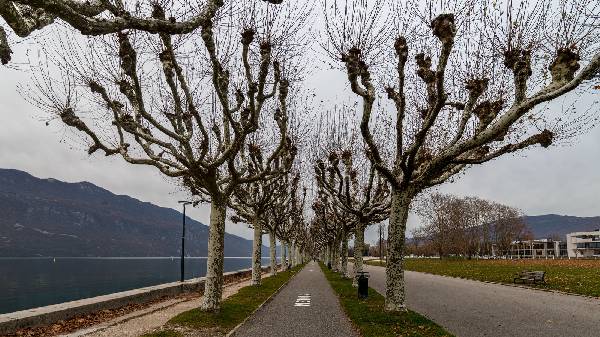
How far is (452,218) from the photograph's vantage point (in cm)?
9531

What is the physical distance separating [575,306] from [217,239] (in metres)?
14.7

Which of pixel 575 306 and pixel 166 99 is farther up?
pixel 166 99

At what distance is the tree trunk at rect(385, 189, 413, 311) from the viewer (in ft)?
55.2

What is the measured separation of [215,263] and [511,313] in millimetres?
11311

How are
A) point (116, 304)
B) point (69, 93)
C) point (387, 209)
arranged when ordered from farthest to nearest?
point (387, 209) → point (116, 304) → point (69, 93)

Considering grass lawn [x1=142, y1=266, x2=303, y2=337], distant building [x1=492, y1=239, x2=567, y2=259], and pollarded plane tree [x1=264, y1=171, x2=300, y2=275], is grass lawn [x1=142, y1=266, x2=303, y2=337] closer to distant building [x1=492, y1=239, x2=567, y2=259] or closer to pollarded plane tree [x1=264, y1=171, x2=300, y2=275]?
pollarded plane tree [x1=264, y1=171, x2=300, y2=275]

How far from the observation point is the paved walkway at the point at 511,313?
44.1 feet

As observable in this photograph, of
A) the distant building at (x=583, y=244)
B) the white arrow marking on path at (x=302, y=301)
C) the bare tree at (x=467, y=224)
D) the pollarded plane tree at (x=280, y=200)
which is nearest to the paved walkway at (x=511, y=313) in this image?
the white arrow marking on path at (x=302, y=301)

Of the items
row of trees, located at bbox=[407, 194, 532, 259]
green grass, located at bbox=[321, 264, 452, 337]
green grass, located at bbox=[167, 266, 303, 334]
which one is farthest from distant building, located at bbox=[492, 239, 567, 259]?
green grass, located at bbox=[167, 266, 303, 334]

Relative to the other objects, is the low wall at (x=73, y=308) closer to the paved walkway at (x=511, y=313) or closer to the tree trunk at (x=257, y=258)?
the tree trunk at (x=257, y=258)

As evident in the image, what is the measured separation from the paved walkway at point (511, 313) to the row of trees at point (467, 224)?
7313 centimetres

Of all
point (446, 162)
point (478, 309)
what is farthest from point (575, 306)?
point (446, 162)

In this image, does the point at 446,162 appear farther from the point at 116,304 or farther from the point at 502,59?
the point at 116,304

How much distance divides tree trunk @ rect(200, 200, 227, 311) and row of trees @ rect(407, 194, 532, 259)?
268 ft
